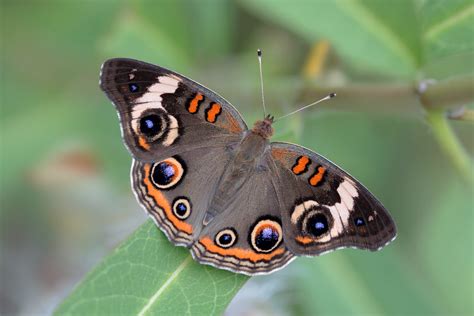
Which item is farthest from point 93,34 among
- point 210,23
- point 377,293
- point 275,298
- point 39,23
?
point 377,293

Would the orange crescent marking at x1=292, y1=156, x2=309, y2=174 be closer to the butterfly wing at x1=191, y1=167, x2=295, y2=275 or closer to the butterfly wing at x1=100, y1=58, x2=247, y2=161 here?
the butterfly wing at x1=191, y1=167, x2=295, y2=275

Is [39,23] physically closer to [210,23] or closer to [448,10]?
[210,23]

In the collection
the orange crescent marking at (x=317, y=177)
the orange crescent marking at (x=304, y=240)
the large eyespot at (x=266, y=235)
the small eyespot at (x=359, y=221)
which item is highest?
the orange crescent marking at (x=317, y=177)

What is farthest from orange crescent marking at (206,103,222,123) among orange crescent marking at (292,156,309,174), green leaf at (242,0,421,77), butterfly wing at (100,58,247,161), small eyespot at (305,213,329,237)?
green leaf at (242,0,421,77)

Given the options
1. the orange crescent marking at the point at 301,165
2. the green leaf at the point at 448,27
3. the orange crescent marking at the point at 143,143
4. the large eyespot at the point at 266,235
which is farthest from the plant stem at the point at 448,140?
the orange crescent marking at the point at 143,143

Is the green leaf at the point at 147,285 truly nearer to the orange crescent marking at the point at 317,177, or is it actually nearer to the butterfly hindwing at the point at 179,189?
the butterfly hindwing at the point at 179,189

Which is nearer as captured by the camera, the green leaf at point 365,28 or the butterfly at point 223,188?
the butterfly at point 223,188
